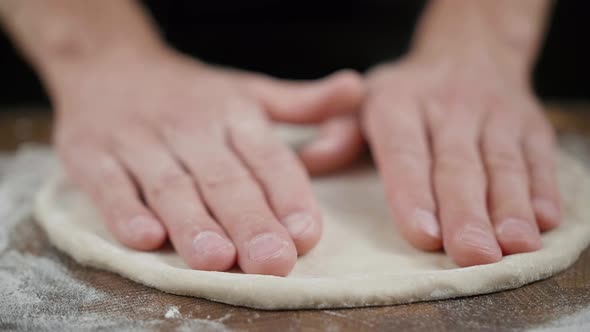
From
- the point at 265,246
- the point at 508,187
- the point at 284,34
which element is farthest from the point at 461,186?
the point at 284,34

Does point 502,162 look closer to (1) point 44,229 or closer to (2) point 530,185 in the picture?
(2) point 530,185

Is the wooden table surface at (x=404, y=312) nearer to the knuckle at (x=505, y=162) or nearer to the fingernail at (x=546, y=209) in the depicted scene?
the fingernail at (x=546, y=209)

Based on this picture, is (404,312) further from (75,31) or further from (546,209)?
(75,31)

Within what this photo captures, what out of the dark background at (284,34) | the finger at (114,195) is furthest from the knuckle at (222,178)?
the dark background at (284,34)

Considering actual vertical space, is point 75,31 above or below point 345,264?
above

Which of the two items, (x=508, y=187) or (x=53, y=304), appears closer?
(x=53, y=304)

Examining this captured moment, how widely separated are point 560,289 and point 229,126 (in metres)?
0.62

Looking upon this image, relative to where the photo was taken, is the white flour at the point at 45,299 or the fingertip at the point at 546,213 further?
the fingertip at the point at 546,213

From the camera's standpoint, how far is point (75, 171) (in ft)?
3.30

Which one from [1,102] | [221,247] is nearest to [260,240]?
[221,247]

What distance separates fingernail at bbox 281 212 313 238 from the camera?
0.78m

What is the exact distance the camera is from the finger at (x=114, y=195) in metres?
0.82

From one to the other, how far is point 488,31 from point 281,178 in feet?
2.23

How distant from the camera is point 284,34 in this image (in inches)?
61.9
